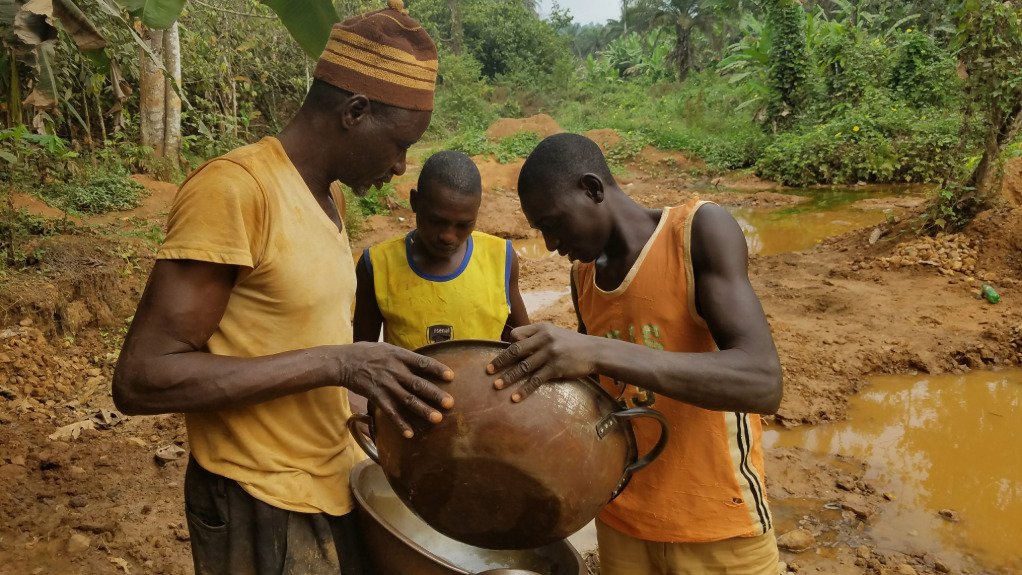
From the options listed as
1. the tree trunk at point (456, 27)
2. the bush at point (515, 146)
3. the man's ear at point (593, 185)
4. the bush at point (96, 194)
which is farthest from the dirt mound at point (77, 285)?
the tree trunk at point (456, 27)

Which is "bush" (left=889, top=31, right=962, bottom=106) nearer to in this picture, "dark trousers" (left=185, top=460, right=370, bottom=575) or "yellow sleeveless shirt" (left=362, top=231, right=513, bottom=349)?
"yellow sleeveless shirt" (left=362, top=231, right=513, bottom=349)

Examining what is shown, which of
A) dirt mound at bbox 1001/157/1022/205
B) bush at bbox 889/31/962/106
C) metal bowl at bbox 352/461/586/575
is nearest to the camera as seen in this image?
metal bowl at bbox 352/461/586/575

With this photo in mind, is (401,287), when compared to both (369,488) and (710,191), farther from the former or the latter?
(710,191)

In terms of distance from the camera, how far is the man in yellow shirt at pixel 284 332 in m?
1.31

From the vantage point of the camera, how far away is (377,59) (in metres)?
1.56

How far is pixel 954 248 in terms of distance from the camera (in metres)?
7.49

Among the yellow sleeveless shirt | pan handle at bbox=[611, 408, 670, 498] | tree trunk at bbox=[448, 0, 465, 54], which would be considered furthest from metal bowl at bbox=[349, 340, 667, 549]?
tree trunk at bbox=[448, 0, 465, 54]

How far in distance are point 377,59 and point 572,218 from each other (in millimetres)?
590

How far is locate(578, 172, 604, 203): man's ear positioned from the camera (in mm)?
1758

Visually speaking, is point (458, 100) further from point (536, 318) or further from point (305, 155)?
point (305, 155)

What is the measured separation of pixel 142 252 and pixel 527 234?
585 cm

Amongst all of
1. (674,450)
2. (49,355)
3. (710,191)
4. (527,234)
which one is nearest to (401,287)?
(674,450)

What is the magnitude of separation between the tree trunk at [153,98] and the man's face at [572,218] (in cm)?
784

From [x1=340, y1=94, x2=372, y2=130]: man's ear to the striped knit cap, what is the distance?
15 mm
